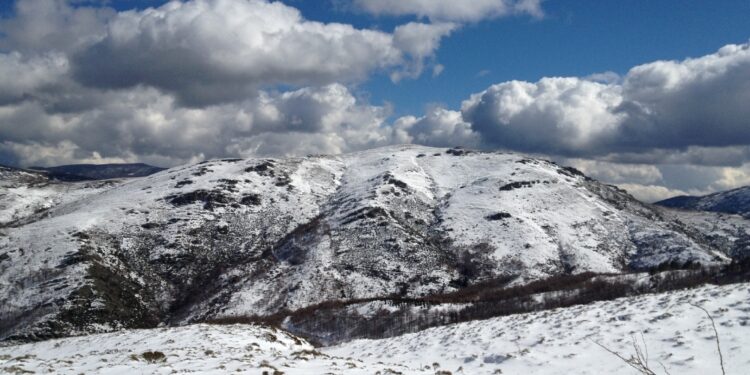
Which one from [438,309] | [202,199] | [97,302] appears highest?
[202,199]

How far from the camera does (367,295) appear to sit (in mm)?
134875

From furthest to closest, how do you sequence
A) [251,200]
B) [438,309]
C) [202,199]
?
[251,200] < [202,199] < [438,309]

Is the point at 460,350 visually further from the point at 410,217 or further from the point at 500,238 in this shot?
the point at 410,217

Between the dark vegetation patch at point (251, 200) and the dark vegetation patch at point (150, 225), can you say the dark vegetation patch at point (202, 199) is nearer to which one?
the dark vegetation patch at point (251, 200)

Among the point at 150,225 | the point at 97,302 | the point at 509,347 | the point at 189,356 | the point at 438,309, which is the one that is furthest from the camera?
the point at 150,225

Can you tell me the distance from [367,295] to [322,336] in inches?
1675

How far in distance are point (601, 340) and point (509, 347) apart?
13.3 feet

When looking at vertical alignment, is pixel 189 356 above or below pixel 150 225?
below

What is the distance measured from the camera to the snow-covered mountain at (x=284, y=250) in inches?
5007

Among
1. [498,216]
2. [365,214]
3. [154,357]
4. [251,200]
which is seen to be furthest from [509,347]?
[251,200]

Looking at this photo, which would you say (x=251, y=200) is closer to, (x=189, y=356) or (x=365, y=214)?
(x=365, y=214)

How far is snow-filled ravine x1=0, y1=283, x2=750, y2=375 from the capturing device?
60.3 feet

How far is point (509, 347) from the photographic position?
77.5 feet

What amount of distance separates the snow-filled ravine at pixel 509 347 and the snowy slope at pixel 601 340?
5 centimetres
